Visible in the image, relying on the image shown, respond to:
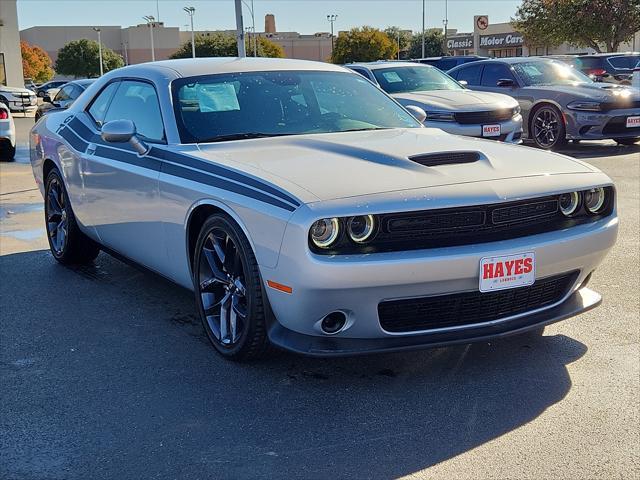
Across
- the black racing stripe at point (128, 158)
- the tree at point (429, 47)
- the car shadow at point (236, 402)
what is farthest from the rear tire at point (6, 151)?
the tree at point (429, 47)

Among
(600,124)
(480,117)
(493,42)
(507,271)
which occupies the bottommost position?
(507,271)

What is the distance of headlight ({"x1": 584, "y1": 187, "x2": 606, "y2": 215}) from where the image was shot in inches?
158

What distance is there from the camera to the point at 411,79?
12086 millimetres

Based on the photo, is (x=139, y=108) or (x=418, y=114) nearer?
(x=139, y=108)

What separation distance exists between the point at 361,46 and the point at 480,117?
57.9 meters

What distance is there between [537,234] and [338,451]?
1.36 metres

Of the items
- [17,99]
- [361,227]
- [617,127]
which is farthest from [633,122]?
[17,99]

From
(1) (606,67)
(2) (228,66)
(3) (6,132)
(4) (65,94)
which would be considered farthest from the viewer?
(1) (606,67)

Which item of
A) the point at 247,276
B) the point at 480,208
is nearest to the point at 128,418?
the point at 247,276

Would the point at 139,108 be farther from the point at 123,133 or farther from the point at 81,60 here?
the point at 81,60

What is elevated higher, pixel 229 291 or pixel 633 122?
pixel 633 122

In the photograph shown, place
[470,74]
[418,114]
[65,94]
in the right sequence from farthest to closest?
[65,94], [470,74], [418,114]

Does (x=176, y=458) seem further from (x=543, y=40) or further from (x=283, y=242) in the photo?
(x=543, y=40)

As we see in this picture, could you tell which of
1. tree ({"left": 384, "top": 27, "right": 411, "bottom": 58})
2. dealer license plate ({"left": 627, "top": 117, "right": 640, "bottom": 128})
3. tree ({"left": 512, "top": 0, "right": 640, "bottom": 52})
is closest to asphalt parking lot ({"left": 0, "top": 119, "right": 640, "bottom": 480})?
dealer license plate ({"left": 627, "top": 117, "right": 640, "bottom": 128})
